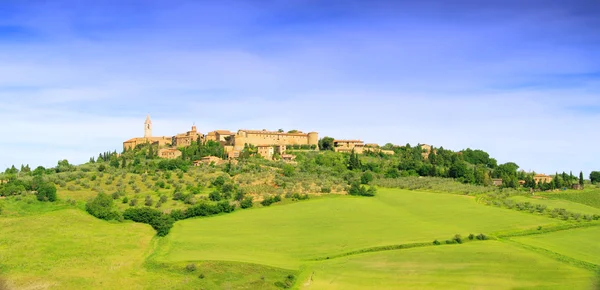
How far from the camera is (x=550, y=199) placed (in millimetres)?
82562

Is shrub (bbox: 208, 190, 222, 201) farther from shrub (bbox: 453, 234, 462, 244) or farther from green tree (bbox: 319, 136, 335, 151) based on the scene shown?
green tree (bbox: 319, 136, 335, 151)

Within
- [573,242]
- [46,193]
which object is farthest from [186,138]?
[573,242]

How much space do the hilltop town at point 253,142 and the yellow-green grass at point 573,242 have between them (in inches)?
2465

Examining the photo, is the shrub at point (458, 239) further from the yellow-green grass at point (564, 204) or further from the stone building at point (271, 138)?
the stone building at point (271, 138)

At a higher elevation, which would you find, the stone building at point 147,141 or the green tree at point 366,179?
Result: the stone building at point 147,141

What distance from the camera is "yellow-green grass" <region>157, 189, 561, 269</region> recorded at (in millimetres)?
52656

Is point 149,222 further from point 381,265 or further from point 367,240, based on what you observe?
point 381,265

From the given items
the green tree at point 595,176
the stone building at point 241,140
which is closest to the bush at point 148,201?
the stone building at point 241,140

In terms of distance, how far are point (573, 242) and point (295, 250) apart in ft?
89.0

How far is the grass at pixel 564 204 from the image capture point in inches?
2869

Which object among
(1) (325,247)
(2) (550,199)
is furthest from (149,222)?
(2) (550,199)

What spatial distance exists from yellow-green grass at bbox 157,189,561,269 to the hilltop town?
44.5m

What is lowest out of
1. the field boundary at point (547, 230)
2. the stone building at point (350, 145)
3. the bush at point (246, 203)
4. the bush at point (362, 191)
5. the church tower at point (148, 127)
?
the field boundary at point (547, 230)

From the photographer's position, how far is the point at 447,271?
45.9m
